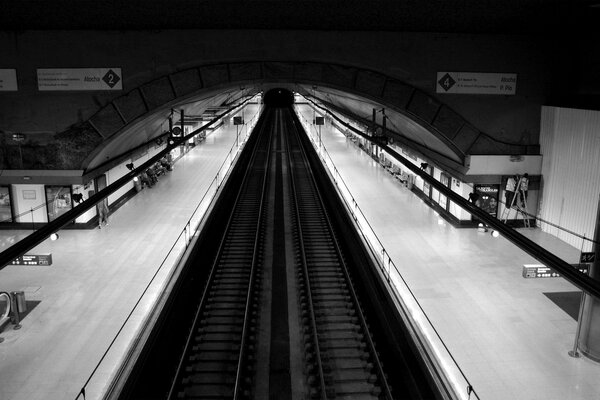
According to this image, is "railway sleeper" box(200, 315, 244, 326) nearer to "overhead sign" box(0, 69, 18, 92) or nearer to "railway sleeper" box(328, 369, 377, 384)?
"railway sleeper" box(328, 369, 377, 384)

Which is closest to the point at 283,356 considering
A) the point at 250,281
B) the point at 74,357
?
the point at 250,281

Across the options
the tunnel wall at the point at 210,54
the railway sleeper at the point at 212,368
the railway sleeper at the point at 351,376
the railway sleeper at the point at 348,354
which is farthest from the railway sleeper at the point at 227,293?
the tunnel wall at the point at 210,54

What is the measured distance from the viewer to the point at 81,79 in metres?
11.5

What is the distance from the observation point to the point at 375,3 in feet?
29.6

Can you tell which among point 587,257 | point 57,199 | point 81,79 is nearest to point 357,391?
point 587,257

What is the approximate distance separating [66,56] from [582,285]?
11.5m

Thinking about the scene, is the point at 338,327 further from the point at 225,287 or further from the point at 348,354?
the point at 225,287

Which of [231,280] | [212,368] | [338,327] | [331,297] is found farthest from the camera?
[231,280]

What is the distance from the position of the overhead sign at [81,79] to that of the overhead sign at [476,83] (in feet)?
23.7

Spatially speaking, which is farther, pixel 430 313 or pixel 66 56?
pixel 66 56

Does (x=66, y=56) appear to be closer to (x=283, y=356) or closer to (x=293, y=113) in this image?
(x=283, y=356)

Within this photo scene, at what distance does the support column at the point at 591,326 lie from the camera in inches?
323

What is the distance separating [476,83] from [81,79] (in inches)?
352

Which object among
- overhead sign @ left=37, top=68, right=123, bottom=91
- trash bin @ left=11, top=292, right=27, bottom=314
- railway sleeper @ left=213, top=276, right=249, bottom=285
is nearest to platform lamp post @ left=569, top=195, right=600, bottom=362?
railway sleeper @ left=213, top=276, right=249, bottom=285
